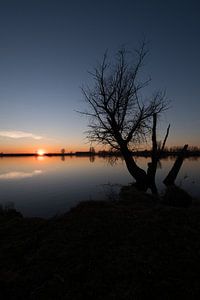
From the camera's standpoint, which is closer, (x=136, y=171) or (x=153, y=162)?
(x=136, y=171)

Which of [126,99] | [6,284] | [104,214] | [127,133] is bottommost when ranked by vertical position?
[6,284]

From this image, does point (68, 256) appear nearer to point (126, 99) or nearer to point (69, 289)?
point (69, 289)

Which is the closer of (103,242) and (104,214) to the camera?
(103,242)

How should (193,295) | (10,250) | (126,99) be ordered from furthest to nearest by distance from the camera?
1. (126,99)
2. (10,250)
3. (193,295)

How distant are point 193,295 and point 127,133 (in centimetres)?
1306

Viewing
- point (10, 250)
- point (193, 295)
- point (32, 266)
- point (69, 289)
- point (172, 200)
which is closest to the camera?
point (193, 295)

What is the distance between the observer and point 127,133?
16359mm

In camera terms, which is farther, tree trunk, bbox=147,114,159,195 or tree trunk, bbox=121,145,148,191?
tree trunk, bbox=147,114,159,195

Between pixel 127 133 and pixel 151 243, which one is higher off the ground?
pixel 127 133

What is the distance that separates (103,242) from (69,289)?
1.69m

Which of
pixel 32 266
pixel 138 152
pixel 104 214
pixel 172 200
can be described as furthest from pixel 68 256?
pixel 138 152

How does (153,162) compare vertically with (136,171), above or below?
above

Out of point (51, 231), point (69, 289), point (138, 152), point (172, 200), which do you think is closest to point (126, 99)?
point (138, 152)

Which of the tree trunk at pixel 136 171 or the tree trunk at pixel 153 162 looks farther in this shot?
the tree trunk at pixel 153 162
